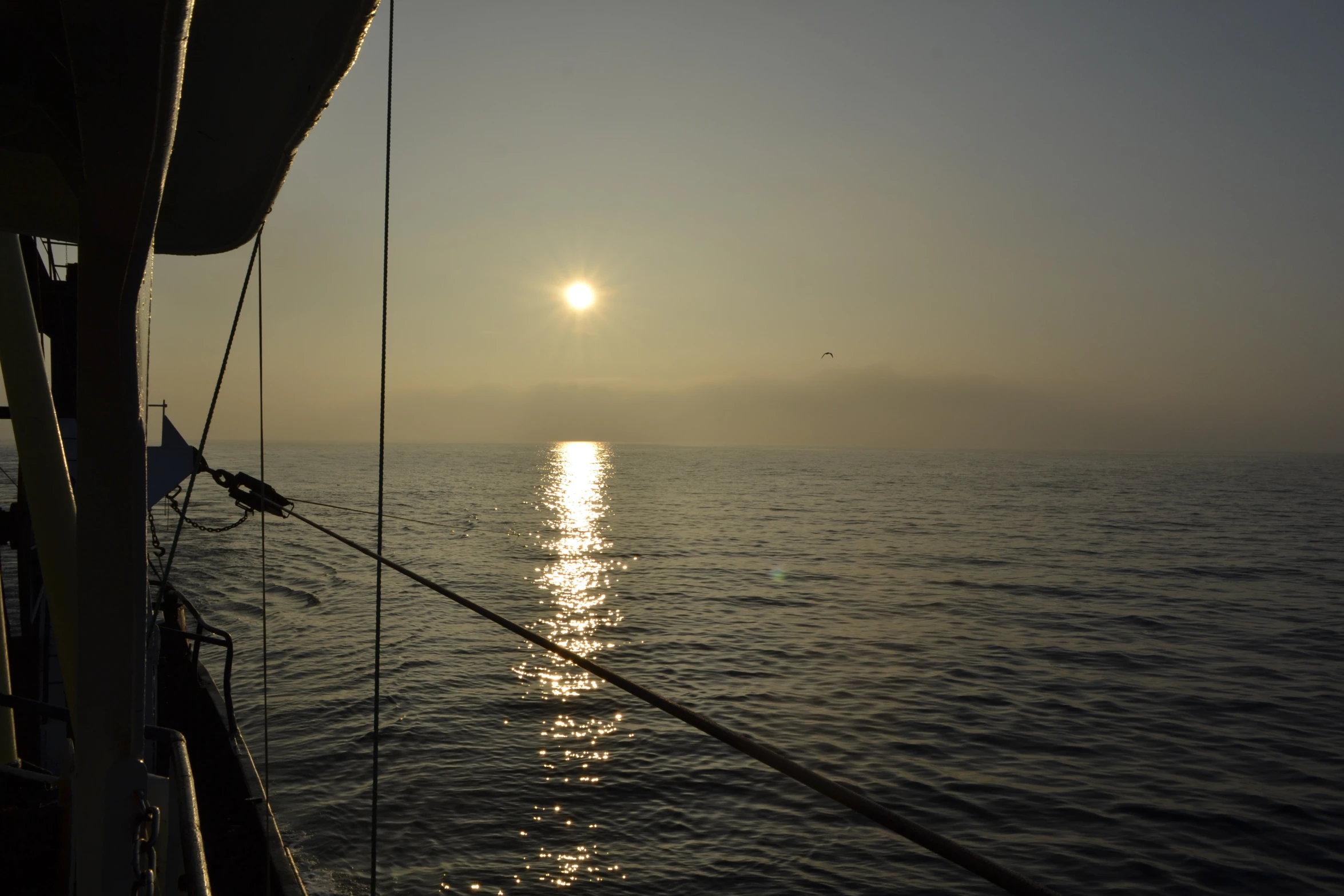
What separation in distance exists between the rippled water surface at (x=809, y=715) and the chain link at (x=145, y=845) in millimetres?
9649

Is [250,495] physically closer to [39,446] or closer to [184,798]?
[39,446]

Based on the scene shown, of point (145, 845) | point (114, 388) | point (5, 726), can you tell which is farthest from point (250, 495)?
point (114, 388)

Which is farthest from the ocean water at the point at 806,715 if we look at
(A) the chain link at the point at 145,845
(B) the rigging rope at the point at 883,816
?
(B) the rigging rope at the point at 883,816

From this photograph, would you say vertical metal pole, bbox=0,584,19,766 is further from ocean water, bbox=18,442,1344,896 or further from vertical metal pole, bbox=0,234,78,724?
ocean water, bbox=18,442,1344,896

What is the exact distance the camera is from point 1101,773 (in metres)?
14.6

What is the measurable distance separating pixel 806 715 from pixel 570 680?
20.3 feet

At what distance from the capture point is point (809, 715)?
17.7 metres

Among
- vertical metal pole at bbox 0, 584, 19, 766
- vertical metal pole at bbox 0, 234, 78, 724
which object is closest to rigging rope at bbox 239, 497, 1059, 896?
vertical metal pole at bbox 0, 234, 78, 724

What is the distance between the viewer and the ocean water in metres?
11.8

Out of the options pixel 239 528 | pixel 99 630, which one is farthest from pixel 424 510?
pixel 99 630

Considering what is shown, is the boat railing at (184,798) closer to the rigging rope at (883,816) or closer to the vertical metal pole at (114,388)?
the vertical metal pole at (114,388)

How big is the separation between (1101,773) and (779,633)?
11852 millimetres

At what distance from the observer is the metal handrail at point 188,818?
3.30 metres

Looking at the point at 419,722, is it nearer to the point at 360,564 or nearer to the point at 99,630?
the point at 99,630
